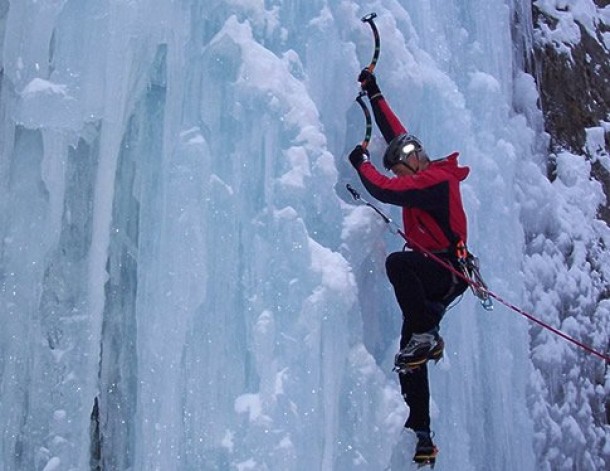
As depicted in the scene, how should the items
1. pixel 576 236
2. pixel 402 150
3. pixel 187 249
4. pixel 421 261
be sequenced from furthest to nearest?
pixel 576 236 → pixel 402 150 → pixel 421 261 → pixel 187 249

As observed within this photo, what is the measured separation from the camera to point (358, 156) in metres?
3.79

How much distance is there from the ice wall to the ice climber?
0.42 ft

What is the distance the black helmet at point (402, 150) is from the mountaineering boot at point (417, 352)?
82 centimetres

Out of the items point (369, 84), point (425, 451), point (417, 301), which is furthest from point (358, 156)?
point (425, 451)

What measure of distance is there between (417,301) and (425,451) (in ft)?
2.18

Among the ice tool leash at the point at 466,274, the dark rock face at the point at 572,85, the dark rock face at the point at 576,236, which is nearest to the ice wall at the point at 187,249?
the ice tool leash at the point at 466,274

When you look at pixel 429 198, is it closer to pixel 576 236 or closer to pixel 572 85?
pixel 576 236

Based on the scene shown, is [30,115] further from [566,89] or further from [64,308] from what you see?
[566,89]

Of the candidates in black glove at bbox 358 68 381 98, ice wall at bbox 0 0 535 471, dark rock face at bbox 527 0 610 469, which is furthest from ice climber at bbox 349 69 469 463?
dark rock face at bbox 527 0 610 469

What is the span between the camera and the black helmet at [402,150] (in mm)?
3857

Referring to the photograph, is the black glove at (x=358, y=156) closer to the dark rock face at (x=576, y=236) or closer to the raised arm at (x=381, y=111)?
the raised arm at (x=381, y=111)

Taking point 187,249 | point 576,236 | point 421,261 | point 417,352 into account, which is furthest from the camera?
point 576,236

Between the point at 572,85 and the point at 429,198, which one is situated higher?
the point at 572,85

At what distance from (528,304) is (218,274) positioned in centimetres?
322
